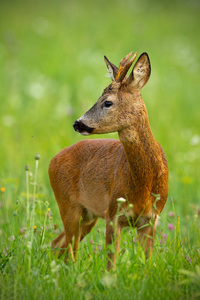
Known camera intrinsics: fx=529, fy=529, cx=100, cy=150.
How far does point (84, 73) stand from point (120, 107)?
8740 millimetres

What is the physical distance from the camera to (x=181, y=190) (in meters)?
6.38

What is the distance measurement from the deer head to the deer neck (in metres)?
0.04

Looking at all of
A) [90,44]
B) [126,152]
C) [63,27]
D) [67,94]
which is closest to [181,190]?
[126,152]

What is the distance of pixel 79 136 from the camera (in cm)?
732

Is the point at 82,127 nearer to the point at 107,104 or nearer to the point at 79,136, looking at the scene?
the point at 107,104

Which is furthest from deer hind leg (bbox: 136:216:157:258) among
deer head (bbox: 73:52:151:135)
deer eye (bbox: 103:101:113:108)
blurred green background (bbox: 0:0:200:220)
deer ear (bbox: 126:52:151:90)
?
blurred green background (bbox: 0:0:200:220)

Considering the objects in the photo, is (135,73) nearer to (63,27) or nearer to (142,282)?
(142,282)

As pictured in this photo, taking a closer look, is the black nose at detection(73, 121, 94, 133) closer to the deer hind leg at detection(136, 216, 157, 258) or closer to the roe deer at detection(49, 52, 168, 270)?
the roe deer at detection(49, 52, 168, 270)

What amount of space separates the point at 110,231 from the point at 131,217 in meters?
0.19

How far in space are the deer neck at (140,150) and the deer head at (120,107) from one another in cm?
4

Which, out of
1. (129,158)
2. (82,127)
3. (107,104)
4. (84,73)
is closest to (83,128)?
(82,127)

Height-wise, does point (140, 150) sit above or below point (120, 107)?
below

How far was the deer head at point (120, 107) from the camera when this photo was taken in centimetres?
375

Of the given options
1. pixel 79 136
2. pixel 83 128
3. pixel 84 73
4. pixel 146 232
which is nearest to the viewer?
pixel 83 128
